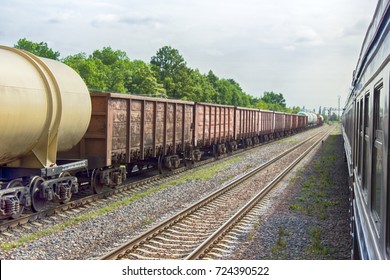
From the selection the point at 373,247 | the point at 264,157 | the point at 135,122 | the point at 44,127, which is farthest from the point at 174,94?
the point at 373,247

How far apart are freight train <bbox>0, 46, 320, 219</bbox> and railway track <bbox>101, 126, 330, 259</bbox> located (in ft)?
9.12

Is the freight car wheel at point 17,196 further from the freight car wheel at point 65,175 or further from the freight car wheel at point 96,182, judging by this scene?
the freight car wheel at point 96,182

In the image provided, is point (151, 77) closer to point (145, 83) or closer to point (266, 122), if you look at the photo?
point (145, 83)

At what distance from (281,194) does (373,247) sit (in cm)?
1054

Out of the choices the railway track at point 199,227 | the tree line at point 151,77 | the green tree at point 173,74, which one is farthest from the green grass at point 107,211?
the green tree at point 173,74

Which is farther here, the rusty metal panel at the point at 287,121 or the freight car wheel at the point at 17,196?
the rusty metal panel at the point at 287,121

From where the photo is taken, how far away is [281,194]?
13984 mm

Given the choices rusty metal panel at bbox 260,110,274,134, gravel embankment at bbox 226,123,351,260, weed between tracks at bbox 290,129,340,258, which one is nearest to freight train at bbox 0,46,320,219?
gravel embankment at bbox 226,123,351,260

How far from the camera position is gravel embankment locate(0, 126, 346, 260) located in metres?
7.88

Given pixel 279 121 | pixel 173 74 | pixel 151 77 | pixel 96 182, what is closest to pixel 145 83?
pixel 151 77

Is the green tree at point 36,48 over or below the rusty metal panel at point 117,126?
over

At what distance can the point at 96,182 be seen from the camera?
42.0 ft

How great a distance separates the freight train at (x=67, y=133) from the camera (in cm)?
891

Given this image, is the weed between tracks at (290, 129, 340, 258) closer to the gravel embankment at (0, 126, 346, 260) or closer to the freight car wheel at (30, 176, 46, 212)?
the gravel embankment at (0, 126, 346, 260)
